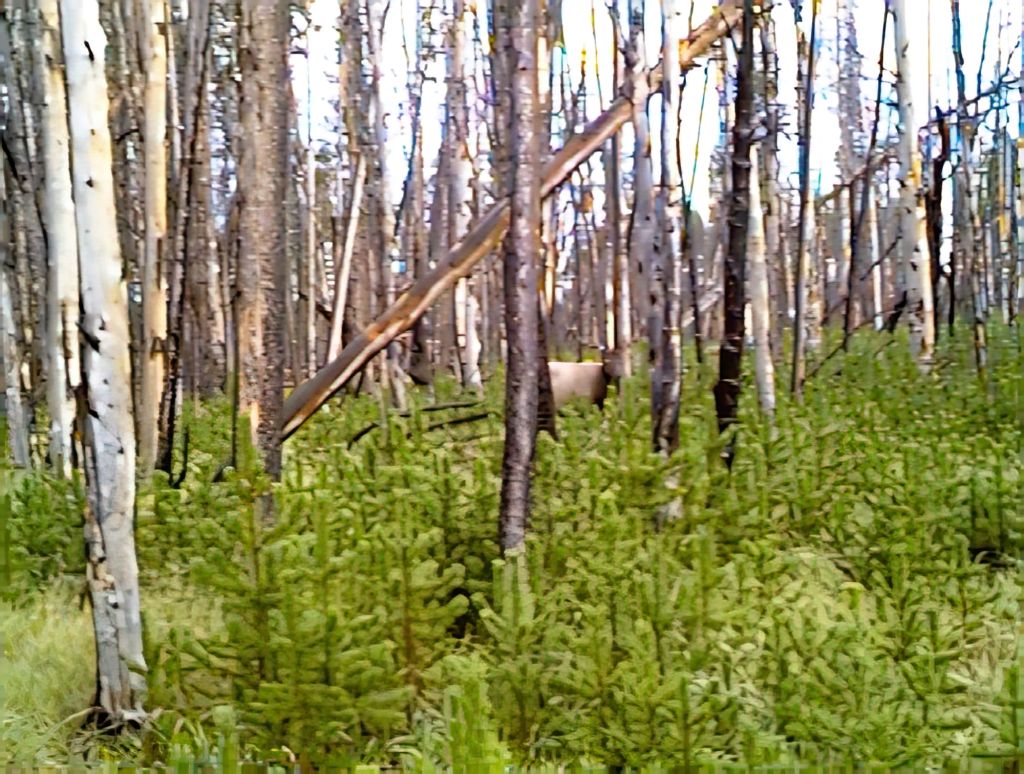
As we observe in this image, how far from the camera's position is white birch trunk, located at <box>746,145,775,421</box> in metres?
5.23

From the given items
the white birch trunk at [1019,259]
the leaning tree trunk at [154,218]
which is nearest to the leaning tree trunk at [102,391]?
the leaning tree trunk at [154,218]

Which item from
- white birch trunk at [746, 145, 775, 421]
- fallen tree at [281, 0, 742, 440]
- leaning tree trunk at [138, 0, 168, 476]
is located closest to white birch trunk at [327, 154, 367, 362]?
fallen tree at [281, 0, 742, 440]

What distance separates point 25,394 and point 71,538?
2413mm

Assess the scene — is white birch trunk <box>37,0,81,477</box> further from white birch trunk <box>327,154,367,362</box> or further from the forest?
white birch trunk <box>327,154,367,362</box>

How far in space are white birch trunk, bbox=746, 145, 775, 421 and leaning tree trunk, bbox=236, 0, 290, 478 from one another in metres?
2.36

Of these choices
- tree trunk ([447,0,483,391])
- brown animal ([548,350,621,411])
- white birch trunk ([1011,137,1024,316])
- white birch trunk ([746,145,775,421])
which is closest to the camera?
white birch trunk ([746,145,775,421])

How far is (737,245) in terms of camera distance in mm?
4453

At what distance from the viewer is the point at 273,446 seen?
3387 mm

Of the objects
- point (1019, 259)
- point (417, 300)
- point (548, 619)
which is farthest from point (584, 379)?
point (548, 619)

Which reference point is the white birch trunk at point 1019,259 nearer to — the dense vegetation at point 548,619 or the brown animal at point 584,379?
the dense vegetation at point 548,619

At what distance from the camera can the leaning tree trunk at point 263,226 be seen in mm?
3416

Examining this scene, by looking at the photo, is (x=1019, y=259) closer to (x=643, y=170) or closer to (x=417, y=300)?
(x=643, y=170)

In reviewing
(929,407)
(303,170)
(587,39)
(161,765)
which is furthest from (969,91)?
(161,765)

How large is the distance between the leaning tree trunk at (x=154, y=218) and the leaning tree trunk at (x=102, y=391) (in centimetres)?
168
